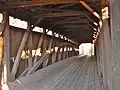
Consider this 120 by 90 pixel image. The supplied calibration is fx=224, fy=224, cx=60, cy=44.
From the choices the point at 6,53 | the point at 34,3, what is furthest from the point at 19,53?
the point at 34,3

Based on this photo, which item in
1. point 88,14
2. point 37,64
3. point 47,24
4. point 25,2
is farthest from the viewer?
point 47,24

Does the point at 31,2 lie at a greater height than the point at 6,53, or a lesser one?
greater

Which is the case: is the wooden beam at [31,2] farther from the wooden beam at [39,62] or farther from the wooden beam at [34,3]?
the wooden beam at [39,62]

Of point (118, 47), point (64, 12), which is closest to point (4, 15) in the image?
point (64, 12)

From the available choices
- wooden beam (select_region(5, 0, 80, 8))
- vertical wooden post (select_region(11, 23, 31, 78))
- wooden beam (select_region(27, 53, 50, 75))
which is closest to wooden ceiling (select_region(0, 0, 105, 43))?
wooden beam (select_region(5, 0, 80, 8))

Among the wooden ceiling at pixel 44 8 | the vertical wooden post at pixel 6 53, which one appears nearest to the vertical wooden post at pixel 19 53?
the vertical wooden post at pixel 6 53

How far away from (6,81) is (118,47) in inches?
144

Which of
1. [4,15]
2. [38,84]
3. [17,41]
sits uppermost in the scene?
[4,15]

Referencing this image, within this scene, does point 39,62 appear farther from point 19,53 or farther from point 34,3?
point 34,3

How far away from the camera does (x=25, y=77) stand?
18.8 ft

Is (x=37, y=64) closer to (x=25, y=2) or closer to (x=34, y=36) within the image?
(x=34, y=36)

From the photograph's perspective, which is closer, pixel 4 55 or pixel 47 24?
pixel 4 55

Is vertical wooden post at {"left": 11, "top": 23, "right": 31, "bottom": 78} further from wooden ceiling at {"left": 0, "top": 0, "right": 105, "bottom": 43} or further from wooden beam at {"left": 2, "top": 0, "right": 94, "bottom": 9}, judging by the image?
wooden beam at {"left": 2, "top": 0, "right": 94, "bottom": 9}

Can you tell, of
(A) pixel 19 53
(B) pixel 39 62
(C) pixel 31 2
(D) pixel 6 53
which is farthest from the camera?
(B) pixel 39 62
